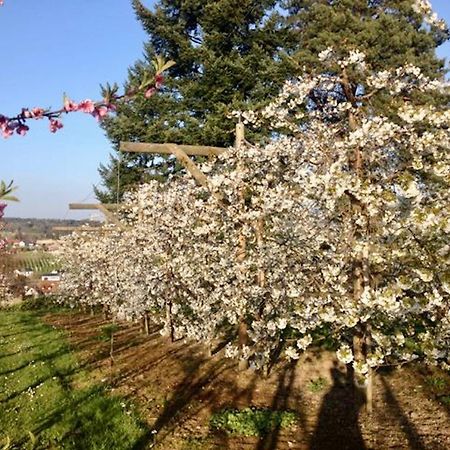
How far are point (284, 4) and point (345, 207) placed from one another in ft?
76.7

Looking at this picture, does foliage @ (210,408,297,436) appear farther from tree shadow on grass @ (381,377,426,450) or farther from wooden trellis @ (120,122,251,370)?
wooden trellis @ (120,122,251,370)

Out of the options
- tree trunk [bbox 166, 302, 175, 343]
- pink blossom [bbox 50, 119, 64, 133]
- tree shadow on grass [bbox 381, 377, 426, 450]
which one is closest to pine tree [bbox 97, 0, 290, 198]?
tree trunk [bbox 166, 302, 175, 343]

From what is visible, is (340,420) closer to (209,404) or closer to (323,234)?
(209,404)

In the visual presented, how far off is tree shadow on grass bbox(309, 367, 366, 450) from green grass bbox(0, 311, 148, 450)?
2710 millimetres

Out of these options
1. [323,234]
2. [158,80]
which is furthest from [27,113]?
[323,234]

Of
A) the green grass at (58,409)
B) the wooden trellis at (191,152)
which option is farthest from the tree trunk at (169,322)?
the wooden trellis at (191,152)

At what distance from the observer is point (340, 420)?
7.67 metres

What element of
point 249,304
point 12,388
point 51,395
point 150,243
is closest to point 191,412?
point 249,304

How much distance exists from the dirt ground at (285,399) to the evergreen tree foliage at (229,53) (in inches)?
469

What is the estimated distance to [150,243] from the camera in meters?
12.4

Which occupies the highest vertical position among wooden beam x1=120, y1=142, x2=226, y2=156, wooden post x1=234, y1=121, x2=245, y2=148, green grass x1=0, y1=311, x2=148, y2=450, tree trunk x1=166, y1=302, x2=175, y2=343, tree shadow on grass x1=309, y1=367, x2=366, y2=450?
wooden post x1=234, y1=121, x2=245, y2=148

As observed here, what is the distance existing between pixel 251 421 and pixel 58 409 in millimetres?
3484

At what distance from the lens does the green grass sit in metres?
7.18

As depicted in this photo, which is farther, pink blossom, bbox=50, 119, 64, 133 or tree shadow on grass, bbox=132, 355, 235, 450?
tree shadow on grass, bbox=132, 355, 235, 450
